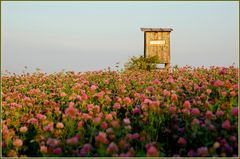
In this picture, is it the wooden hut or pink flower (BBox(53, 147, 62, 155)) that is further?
the wooden hut

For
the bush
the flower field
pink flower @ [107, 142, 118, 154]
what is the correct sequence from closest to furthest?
1. pink flower @ [107, 142, 118, 154]
2. the flower field
3. the bush

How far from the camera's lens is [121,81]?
26.7 ft

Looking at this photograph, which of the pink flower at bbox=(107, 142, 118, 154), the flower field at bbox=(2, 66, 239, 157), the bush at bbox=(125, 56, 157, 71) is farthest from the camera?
the bush at bbox=(125, 56, 157, 71)

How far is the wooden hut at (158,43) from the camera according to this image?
60.1 ft

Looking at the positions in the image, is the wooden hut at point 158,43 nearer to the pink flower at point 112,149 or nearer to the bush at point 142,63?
the bush at point 142,63

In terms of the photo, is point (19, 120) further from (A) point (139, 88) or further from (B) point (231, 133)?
(B) point (231, 133)

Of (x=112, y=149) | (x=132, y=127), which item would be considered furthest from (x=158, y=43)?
(x=112, y=149)

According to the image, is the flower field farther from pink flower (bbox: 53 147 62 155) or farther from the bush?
the bush

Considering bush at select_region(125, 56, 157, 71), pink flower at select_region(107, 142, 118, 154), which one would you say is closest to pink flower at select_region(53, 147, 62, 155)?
pink flower at select_region(107, 142, 118, 154)

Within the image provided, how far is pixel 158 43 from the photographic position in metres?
18.4

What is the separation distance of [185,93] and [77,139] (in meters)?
2.87

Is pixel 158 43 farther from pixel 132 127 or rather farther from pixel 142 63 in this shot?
pixel 132 127

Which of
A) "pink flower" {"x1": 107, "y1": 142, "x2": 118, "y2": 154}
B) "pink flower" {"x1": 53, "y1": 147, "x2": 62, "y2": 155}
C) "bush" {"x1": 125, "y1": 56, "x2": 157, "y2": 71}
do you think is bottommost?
"pink flower" {"x1": 53, "y1": 147, "x2": 62, "y2": 155}

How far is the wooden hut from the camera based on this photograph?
60.1 feet
